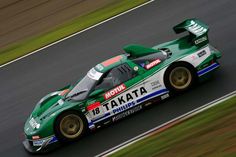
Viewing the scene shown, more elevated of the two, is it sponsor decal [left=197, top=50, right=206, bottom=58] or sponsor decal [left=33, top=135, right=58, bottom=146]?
→ sponsor decal [left=197, top=50, right=206, bottom=58]

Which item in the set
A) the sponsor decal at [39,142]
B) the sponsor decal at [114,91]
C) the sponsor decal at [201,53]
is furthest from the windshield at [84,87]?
the sponsor decal at [201,53]

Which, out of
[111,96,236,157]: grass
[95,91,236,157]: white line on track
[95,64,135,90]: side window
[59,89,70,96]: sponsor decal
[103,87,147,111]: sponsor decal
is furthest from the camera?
[59,89,70,96]: sponsor decal

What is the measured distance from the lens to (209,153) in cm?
945

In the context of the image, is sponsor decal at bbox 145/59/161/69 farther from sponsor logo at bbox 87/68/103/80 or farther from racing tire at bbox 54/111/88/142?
racing tire at bbox 54/111/88/142

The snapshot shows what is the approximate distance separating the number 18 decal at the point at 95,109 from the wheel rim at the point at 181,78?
1.80 m

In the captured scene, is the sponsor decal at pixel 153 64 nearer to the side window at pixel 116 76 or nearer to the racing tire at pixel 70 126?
the side window at pixel 116 76

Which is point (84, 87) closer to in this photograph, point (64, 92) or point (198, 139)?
point (64, 92)

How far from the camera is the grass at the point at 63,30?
18.7m

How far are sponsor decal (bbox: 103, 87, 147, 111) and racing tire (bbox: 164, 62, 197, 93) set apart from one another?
63 cm

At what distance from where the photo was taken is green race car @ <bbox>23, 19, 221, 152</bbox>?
12.2m

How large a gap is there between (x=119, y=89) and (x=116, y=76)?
0.35 metres

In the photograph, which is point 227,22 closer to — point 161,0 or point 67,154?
point 161,0

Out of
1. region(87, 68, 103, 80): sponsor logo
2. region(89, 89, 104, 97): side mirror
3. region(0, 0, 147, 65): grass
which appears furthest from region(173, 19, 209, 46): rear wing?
region(0, 0, 147, 65): grass

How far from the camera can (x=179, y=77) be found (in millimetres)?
12781
